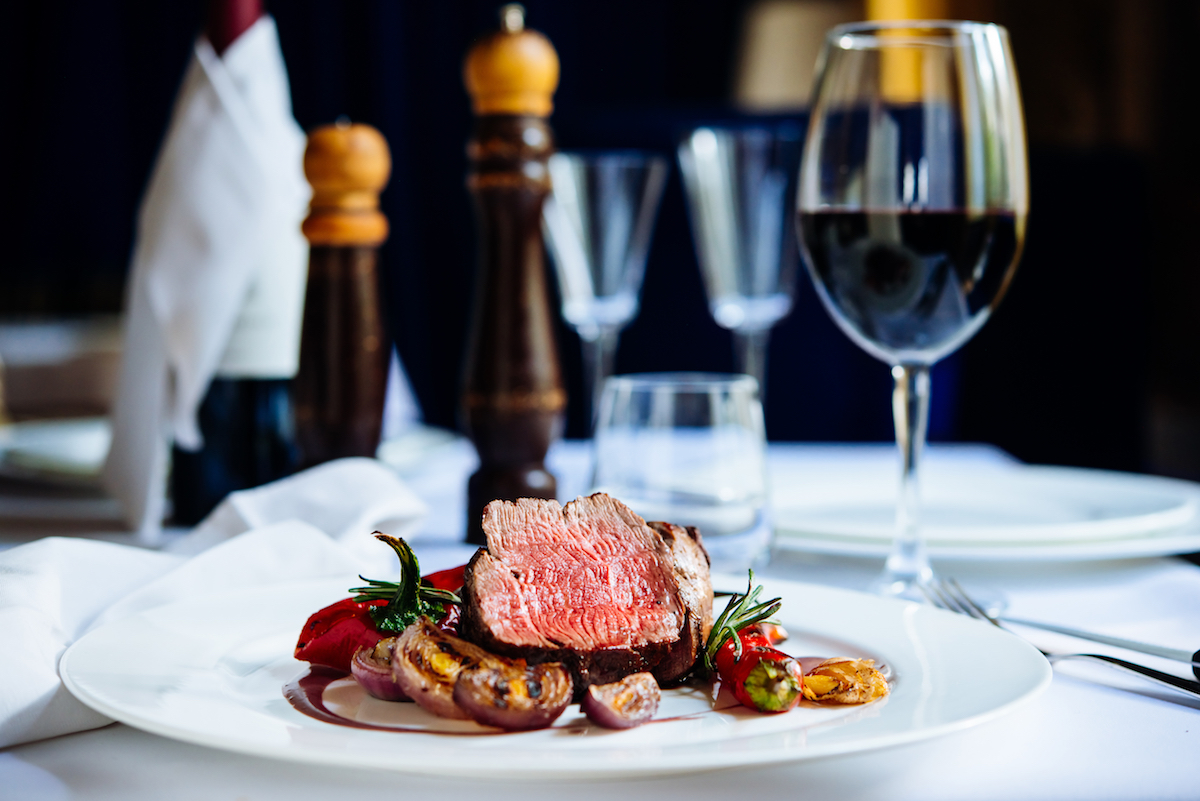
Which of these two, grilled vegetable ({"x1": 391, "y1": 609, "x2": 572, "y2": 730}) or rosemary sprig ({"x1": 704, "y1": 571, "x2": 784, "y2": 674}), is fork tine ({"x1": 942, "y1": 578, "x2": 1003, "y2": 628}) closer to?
rosemary sprig ({"x1": 704, "y1": 571, "x2": 784, "y2": 674})

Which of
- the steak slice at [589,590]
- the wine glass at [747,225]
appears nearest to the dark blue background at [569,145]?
the wine glass at [747,225]

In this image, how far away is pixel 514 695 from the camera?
49cm

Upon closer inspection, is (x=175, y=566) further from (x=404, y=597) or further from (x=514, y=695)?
(x=514, y=695)

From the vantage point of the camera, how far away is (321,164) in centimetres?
98

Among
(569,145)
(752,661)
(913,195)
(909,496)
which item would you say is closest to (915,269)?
(913,195)

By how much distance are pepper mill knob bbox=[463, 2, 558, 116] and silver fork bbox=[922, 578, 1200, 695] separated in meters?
0.56

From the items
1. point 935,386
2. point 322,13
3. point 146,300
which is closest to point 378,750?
point 146,300

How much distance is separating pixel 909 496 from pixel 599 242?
0.66 m

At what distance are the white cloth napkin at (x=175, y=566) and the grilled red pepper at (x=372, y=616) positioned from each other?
104 mm

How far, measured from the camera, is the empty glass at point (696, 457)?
800mm

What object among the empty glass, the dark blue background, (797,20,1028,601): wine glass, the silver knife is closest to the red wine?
(797,20,1028,601): wine glass

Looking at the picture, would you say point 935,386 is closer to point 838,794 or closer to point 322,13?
point 838,794

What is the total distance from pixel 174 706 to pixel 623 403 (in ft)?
1.29

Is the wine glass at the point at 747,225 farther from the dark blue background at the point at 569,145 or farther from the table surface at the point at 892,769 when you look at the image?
the dark blue background at the point at 569,145
